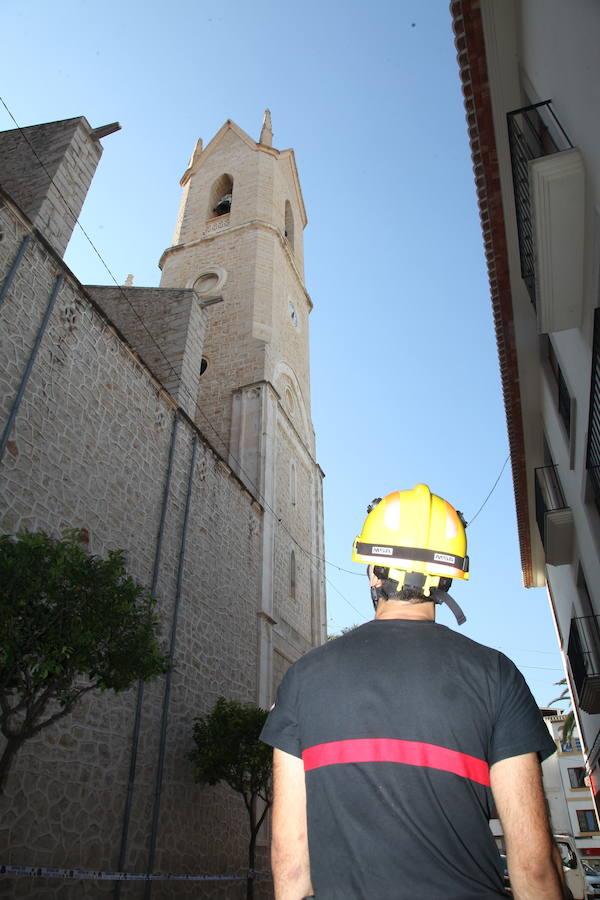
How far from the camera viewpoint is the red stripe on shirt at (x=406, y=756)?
53.4 inches

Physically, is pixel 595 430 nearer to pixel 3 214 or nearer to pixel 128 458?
pixel 128 458

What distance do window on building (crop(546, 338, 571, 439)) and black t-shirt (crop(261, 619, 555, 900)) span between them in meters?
7.04

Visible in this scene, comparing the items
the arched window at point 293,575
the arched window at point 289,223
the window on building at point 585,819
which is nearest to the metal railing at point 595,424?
the arched window at point 293,575

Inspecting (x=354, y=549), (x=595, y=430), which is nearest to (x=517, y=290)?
(x=595, y=430)

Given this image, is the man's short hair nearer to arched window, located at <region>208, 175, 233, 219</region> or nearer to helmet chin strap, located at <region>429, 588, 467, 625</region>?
helmet chin strap, located at <region>429, 588, 467, 625</region>

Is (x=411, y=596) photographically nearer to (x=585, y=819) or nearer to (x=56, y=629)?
(x=56, y=629)

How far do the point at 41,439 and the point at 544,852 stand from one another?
7.12 metres

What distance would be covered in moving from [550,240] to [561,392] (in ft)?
11.7

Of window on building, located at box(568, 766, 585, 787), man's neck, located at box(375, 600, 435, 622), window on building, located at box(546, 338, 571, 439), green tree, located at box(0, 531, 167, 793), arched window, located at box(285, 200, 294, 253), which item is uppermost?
arched window, located at box(285, 200, 294, 253)

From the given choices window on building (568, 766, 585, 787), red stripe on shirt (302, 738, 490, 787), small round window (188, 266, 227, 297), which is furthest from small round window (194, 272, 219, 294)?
window on building (568, 766, 585, 787)

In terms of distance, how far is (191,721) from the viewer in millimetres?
9281

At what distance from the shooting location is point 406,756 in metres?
1.37

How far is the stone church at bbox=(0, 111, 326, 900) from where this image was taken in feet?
22.1

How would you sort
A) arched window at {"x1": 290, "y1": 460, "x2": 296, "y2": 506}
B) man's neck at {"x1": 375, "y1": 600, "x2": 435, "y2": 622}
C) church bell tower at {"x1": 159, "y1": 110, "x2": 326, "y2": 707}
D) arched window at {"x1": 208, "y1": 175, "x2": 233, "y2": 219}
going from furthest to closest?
arched window at {"x1": 208, "y1": 175, "x2": 233, "y2": 219} → arched window at {"x1": 290, "y1": 460, "x2": 296, "y2": 506} → church bell tower at {"x1": 159, "y1": 110, "x2": 326, "y2": 707} → man's neck at {"x1": 375, "y1": 600, "x2": 435, "y2": 622}
